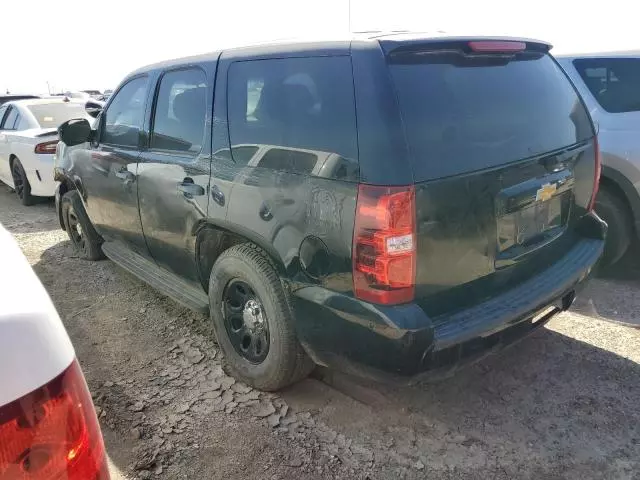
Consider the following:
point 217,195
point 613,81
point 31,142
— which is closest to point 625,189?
point 613,81

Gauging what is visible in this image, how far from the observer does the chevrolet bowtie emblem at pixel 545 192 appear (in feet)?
8.63

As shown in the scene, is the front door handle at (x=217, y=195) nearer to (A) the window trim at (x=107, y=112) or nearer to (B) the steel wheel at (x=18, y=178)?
(A) the window trim at (x=107, y=112)

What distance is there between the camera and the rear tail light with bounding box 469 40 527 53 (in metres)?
A: 2.43

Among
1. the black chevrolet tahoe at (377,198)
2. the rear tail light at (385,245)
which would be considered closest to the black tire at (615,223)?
the black chevrolet tahoe at (377,198)

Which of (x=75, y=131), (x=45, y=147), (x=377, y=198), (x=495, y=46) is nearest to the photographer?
(x=377, y=198)

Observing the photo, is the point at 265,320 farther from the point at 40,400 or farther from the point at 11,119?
the point at 11,119

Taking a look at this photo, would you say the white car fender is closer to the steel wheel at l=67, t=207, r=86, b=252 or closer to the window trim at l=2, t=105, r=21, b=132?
the steel wheel at l=67, t=207, r=86, b=252

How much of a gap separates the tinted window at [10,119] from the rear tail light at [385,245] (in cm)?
767

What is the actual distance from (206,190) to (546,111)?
6.10 ft

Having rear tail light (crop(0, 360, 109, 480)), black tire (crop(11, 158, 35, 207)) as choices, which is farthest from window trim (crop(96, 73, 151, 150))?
black tire (crop(11, 158, 35, 207))

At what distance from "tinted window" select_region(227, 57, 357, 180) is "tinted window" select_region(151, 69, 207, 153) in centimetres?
31

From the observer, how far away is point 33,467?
42.7 inches

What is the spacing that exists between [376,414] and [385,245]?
1118 mm

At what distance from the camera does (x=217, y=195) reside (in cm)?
286
